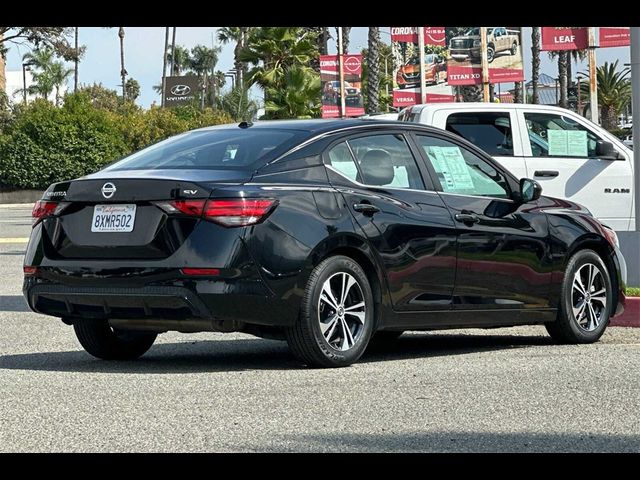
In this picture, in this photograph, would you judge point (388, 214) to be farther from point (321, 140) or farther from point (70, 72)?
point (70, 72)

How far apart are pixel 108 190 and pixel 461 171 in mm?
2668

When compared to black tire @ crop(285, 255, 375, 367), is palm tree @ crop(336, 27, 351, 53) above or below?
above

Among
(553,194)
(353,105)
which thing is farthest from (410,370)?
(353,105)

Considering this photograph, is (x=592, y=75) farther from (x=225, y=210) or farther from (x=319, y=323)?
(x=225, y=210)

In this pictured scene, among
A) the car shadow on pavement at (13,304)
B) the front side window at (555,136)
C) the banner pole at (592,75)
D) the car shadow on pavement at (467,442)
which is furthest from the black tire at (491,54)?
the car shadow on pavement at (467,442)

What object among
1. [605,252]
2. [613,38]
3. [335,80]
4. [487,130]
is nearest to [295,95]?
[335,80]

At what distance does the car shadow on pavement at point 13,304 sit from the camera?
12883mm

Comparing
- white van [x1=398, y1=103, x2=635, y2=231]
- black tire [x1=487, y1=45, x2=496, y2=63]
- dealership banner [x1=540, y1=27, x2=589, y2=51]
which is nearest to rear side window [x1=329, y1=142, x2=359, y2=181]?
white van [x1=398, y1=103, x2=635, y2=231]

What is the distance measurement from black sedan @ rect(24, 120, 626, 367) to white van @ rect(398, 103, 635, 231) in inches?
178

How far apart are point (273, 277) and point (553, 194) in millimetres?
7105

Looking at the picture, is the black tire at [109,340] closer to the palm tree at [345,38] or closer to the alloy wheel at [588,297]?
the alloy wheel at [588,297]

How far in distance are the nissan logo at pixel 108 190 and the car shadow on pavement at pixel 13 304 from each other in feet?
15.6

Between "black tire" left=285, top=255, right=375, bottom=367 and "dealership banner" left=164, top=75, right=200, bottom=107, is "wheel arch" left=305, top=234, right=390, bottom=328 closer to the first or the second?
"black tire" left=285, top=255, right=375, bottom=367

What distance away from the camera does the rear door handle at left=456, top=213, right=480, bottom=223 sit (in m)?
9.27
